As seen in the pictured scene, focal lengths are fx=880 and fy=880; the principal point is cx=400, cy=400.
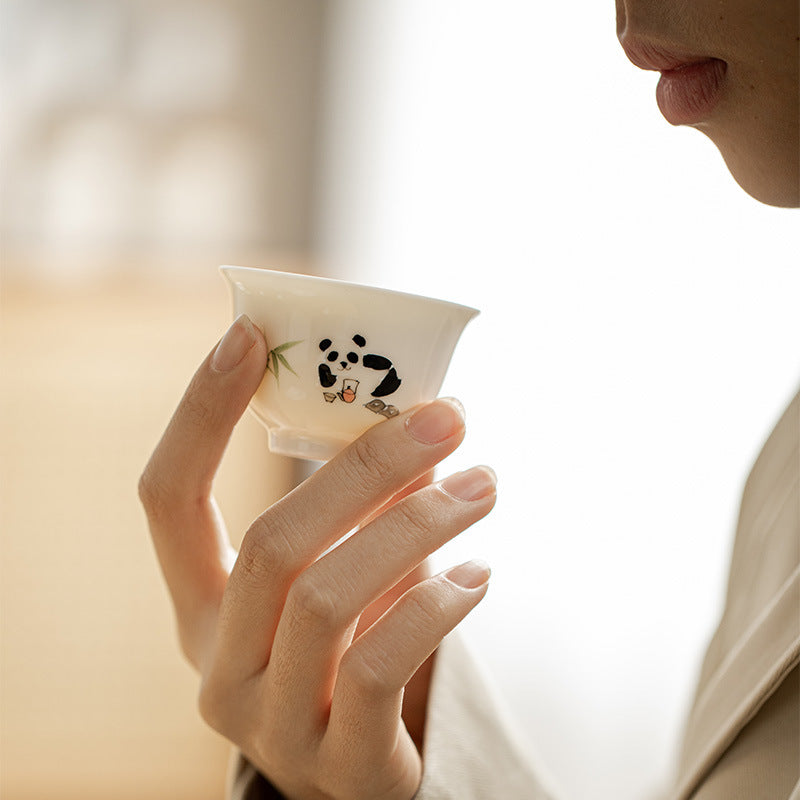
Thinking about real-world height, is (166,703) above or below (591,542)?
below

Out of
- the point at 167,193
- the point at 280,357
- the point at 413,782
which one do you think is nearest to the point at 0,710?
the point at 167,193

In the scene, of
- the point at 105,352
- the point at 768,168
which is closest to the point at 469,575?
the point at 768,168

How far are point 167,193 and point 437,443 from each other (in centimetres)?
204

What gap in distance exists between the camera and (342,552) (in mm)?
666

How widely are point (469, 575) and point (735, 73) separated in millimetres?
500

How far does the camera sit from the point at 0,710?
229cm

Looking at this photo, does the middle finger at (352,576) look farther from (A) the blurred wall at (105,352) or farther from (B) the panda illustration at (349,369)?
(A) the blurred wall at (105,352)

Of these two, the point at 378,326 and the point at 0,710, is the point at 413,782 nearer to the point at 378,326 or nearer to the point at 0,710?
the point at 378,326

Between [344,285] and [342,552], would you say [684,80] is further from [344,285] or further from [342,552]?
[342,552]

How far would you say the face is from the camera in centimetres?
74

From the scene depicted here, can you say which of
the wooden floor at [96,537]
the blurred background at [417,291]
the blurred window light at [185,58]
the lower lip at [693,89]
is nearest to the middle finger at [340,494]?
the lower lip at [693,89]

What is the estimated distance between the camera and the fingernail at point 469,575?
2.32 ft

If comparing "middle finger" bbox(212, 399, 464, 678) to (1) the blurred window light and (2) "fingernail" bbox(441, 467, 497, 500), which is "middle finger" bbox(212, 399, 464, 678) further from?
(1) the blurred window light

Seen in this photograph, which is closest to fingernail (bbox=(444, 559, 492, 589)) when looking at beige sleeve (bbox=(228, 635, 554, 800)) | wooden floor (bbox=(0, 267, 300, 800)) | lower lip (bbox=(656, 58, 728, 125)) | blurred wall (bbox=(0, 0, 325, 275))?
beige sleeve (bbox=(228, 635, 554, 800))
